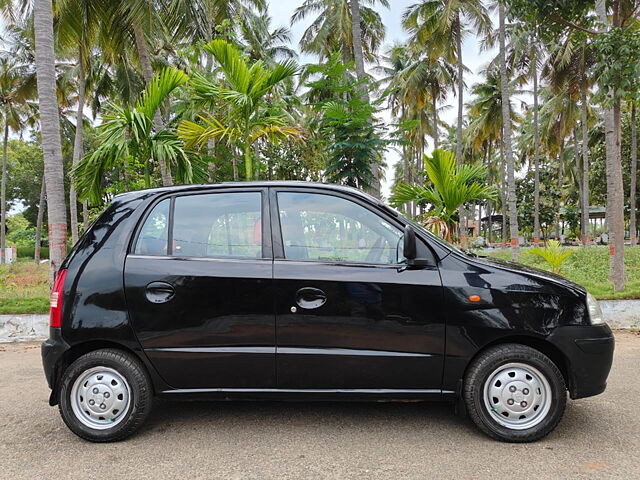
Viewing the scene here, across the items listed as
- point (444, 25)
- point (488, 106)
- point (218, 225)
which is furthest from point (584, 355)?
point (488, 106)

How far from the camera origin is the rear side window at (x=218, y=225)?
318 cm

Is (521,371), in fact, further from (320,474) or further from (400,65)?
(400,65)

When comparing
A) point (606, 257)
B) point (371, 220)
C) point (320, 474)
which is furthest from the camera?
point (606, 257)

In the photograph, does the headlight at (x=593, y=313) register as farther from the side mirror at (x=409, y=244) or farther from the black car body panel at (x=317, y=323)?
the side mirror at (x=409, y=244)

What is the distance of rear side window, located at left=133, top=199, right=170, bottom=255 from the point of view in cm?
318

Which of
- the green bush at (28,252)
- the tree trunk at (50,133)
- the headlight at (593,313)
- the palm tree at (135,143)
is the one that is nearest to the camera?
the headlight at (593,313)

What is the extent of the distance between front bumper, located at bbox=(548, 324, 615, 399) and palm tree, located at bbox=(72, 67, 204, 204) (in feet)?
18.1

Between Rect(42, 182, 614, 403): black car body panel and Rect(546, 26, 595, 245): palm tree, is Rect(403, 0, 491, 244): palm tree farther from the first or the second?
Rect(42, 182, 614, 403): black car body panel

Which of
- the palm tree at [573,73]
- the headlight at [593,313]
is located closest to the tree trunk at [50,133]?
the headlight at [593,313]

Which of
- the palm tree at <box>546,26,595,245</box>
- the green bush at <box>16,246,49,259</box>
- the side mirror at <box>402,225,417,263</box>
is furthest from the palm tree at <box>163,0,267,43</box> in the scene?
the green bush at <box>16,246,49,259</box>

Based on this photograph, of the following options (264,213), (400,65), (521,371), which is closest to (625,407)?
(521,371)

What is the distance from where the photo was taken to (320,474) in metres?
2.63

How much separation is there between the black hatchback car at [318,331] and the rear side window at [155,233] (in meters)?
0.02

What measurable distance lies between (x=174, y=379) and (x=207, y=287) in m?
0.70
